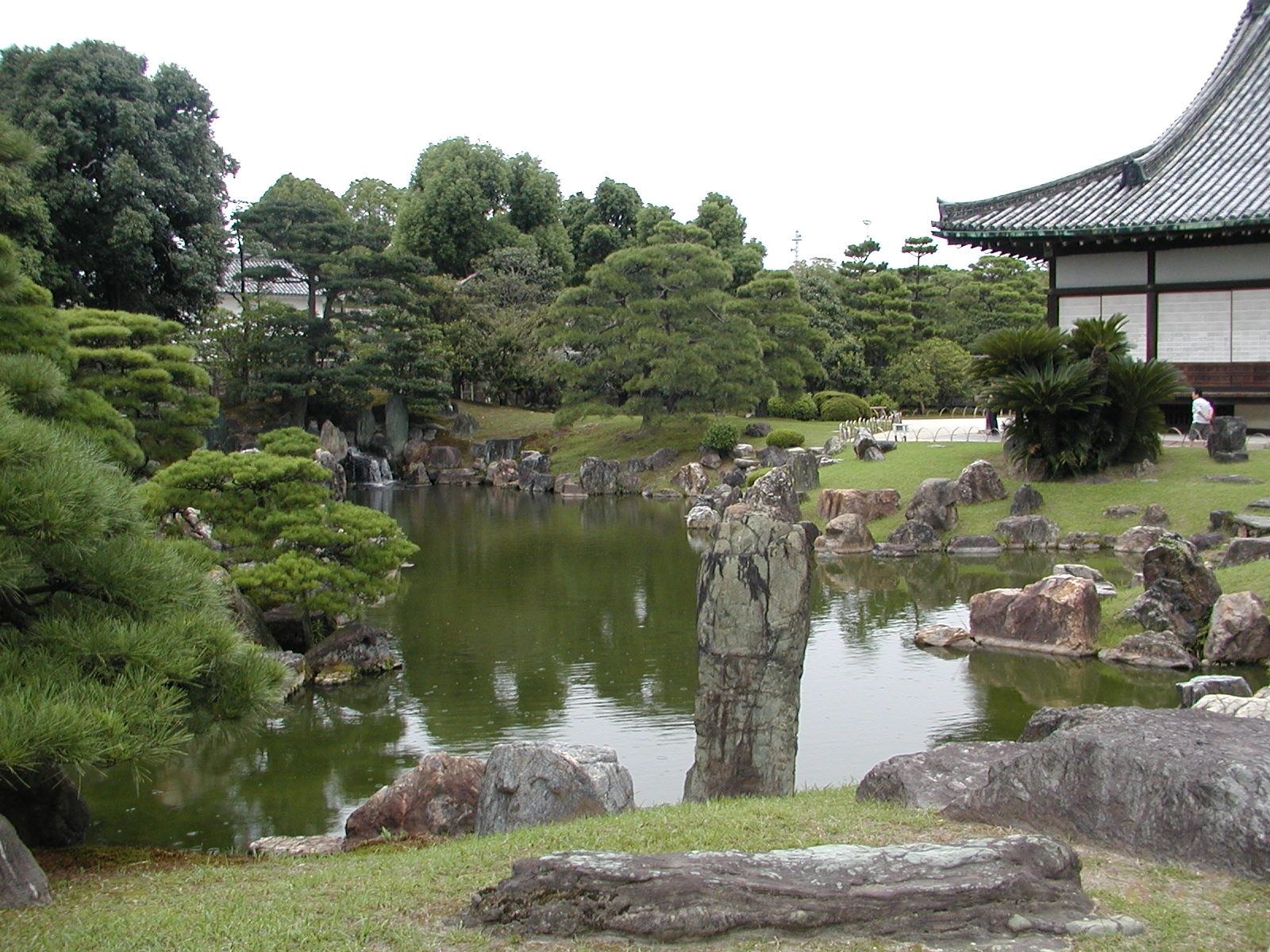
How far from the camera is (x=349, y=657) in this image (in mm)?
14656

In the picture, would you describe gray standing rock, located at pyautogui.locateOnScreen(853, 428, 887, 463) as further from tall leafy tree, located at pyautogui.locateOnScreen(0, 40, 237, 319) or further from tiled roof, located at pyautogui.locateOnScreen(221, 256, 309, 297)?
tall leafy tree, located at pyautogui.locateOnScreen(0, 40, 237, 319)

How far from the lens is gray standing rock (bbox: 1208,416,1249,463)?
23.3m

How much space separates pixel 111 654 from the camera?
6.01 meters

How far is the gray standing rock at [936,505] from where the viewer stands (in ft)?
77.6

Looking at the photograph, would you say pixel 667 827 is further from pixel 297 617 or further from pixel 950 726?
pixel 297 617

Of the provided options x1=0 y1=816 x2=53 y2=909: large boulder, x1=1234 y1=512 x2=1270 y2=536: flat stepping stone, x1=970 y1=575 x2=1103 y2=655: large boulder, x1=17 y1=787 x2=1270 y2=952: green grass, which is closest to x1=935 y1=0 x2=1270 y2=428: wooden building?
x1=1234 y1=512 x2=1270 y2=536: flat stepping stone

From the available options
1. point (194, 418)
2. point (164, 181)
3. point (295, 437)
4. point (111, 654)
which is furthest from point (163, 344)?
point (111, 654)

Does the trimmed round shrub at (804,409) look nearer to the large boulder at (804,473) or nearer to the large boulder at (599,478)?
the large boulder at (599,478)

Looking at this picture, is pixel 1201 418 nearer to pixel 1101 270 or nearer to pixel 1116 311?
pixel 1116 311

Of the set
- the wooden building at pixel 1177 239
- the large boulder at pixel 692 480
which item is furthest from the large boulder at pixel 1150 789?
the large boulder at pixel 692 480

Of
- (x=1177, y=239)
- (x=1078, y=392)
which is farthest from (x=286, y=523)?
(x=1177, y=239)

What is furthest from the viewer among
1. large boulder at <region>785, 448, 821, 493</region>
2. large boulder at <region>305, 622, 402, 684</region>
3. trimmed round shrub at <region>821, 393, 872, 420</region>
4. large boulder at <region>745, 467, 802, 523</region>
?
trimmed round shrub at <region>821, 393, 872, 420</region>

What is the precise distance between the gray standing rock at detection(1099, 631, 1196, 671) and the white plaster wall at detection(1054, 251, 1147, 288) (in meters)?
14.3

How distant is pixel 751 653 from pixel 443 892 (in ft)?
11.5
